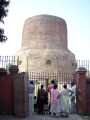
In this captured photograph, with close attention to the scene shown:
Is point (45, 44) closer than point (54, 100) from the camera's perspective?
No

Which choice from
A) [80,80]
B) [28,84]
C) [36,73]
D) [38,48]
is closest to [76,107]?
[80,80]

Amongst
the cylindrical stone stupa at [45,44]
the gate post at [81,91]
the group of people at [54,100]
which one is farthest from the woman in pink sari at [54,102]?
the cylindrical stone stupa at [45,44]

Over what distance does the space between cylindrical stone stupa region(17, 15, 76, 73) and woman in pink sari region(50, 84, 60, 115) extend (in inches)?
781

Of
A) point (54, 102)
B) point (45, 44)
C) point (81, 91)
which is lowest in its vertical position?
point (54, 102)

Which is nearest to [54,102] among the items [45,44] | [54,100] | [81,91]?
[54,100]

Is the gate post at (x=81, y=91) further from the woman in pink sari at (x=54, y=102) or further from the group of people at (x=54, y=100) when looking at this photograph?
the woman in pink sari at (x=54, y=102)

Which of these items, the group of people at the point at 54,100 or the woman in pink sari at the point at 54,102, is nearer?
the woman in pink sari at the point at 54,102

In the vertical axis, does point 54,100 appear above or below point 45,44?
below

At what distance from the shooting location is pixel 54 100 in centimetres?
1603

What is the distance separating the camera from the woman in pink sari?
15.9 m

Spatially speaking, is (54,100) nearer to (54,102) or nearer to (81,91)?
(54,102)

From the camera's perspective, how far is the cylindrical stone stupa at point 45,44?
36.4 metres

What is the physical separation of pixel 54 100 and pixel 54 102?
9cm

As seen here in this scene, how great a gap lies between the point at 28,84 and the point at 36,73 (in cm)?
1689
